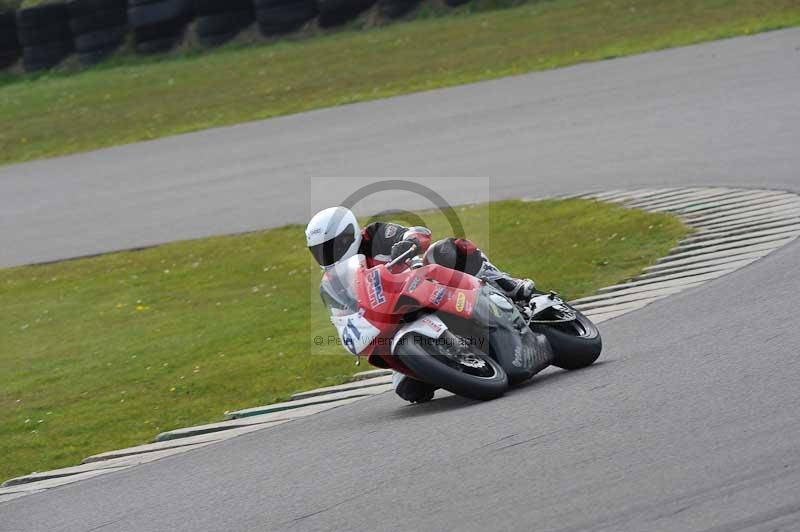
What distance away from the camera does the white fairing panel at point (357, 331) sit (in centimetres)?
678

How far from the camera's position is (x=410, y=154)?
1545 centimetres

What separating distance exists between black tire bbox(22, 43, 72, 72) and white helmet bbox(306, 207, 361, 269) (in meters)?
23.2

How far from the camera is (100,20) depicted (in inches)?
1094

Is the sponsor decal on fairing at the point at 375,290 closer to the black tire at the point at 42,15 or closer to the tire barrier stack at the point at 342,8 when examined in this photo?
the tire barrier stack at the point at 342,8

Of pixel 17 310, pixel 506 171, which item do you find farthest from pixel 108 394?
pixel 506 171

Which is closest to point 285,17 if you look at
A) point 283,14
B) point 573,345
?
point 283,14

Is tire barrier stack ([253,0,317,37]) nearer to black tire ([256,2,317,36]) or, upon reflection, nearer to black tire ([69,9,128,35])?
black tire ([256,2,317,36])

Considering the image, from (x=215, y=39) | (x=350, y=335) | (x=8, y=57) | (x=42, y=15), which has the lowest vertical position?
(x=8, y=57)

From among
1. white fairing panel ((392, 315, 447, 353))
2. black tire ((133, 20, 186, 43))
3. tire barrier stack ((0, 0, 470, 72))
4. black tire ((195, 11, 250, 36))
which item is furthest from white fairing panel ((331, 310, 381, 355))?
black tire ((133, 20, 186, 43))

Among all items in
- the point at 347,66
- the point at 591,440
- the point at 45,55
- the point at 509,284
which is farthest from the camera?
the point at 45,55

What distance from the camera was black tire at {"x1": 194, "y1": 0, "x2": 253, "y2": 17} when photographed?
88.3ft

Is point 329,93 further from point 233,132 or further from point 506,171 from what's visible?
point 506,171

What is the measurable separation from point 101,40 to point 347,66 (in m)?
7.83

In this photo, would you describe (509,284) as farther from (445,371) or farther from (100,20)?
(100,20)
